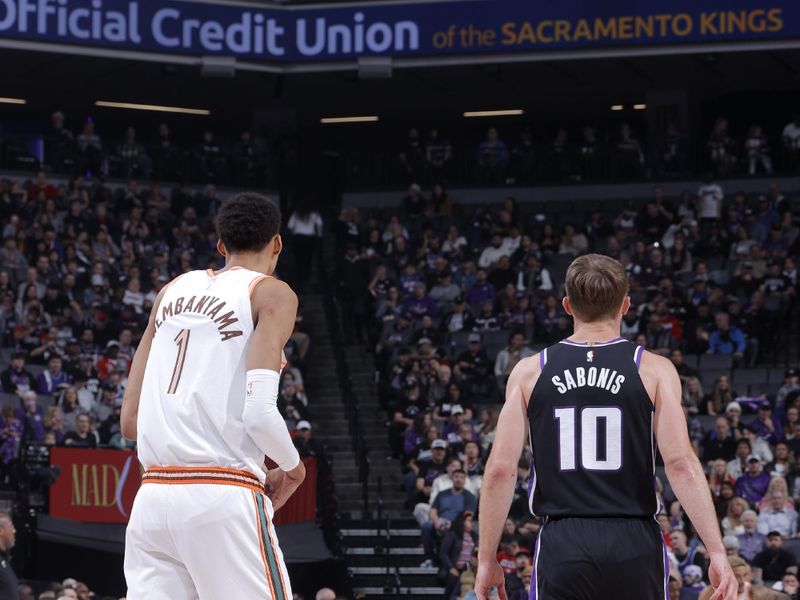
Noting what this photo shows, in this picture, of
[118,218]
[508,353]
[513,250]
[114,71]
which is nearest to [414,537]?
[508,353]

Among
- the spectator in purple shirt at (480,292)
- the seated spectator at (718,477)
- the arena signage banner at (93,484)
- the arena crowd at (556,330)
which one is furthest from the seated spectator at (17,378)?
the seated spectator at (718,477)

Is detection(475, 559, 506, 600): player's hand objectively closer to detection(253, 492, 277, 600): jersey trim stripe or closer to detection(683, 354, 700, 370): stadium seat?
detection(253, 492, 277, 600): jersey trim stripe

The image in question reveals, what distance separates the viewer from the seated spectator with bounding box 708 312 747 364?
22578mm

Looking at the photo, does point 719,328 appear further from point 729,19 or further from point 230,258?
point 230,258

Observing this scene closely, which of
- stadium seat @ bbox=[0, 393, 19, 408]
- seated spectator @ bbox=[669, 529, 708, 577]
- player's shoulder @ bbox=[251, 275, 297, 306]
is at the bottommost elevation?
seated spectator @ bbox=[669, 529, 708, 577]

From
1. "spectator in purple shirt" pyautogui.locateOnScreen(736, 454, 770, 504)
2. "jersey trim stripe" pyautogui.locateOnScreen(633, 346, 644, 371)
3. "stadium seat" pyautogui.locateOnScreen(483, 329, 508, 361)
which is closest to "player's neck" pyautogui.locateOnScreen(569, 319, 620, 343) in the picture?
"jersey trim stripe" pyautogui.locateOnScreen(633, 346, 644, 371)

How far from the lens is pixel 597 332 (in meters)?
5.86

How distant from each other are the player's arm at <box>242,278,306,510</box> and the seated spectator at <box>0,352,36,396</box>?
1506 centimetres

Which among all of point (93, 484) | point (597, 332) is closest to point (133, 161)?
point (93, 484)

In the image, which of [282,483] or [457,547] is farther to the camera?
[457,547]

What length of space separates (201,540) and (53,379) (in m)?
15.7

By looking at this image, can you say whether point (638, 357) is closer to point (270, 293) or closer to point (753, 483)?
point (270, 293)

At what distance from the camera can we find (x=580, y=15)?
27.9 metres

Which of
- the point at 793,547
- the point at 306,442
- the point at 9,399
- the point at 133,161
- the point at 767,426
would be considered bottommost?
the point at 793,547
